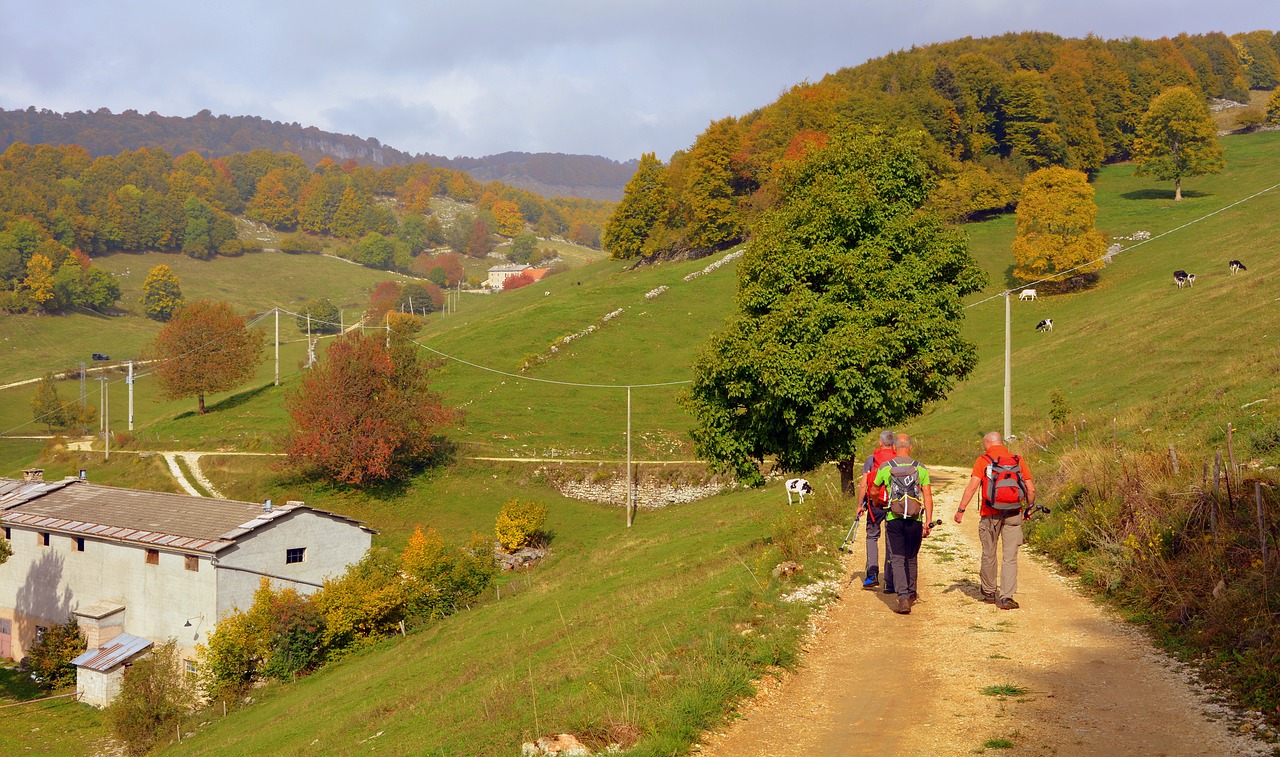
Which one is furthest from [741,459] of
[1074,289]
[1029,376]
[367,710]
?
[1074,289]

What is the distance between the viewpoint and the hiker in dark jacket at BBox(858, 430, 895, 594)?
14578 millimetres

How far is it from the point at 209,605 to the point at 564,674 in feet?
96.0

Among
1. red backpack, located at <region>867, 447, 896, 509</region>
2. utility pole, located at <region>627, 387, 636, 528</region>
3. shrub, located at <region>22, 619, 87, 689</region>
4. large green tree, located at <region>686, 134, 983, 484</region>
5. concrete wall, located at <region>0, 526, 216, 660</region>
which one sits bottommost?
shrub, located at <region>22, 619, 87, 689</region>

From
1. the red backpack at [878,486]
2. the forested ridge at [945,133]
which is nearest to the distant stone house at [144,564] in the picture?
the red backpack at [878,486]

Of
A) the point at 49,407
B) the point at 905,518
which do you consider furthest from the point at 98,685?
the point at 49,407

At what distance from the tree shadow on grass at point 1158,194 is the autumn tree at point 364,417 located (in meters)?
81.0

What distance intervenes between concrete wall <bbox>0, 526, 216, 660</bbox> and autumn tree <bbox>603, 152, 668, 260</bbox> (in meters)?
77.3

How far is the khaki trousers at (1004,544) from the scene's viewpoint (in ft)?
44.9

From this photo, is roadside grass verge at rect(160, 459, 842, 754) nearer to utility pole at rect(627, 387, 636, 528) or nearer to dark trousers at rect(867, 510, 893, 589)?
dark trousers at rect(867, 510, 893, 589)

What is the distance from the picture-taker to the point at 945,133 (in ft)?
357

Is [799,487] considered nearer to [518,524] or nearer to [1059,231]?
[518,524]

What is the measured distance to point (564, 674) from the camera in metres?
15.1

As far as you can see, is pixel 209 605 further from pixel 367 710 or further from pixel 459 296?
pixel 459 296

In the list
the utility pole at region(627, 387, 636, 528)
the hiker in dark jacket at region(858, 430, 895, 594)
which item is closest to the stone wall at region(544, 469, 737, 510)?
the utility pole at region(627, 387, 636, 528)
